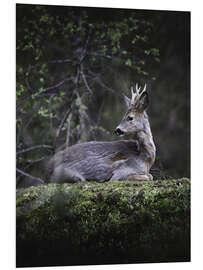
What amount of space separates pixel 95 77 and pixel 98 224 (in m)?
1.96

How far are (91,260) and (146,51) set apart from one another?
271 centimetres

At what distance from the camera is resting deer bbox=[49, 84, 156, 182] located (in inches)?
216

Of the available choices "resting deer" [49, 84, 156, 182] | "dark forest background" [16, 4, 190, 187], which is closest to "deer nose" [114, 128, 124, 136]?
"resting deer" [49, 84, 156, 182]

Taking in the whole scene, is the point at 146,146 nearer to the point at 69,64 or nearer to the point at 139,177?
the point at 139,177

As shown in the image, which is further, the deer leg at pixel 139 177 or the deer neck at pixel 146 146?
the deer neck at pixel 146 146

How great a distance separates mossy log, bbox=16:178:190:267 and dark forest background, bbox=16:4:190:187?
578mm

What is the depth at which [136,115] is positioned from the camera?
560 cm

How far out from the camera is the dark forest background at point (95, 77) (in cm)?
560

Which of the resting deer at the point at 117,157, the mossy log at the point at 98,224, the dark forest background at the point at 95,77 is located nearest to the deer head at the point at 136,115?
the resting deer at the point at 117,157

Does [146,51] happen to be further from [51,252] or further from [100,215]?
[51,252]

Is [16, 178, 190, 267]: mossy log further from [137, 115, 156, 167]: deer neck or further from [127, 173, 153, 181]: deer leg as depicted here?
[137, 115, 156, 167]: deer neck

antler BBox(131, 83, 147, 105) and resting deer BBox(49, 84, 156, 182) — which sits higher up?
antler BBox(131, 83, 147, 105)

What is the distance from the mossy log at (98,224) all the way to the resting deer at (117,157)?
306 mm

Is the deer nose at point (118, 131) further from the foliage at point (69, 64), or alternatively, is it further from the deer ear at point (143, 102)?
the foliage at point (69, 64)
